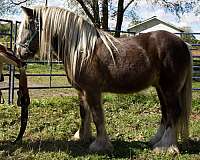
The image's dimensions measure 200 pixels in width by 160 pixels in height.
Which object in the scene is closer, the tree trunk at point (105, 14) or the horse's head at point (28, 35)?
the horse's head at point (28, 35)

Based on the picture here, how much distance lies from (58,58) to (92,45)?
1.64 feet

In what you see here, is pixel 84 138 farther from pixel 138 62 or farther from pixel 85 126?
pixel 138 62

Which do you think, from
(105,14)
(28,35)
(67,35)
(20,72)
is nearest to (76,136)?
(20,72)

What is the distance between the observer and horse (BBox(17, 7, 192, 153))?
184 inches

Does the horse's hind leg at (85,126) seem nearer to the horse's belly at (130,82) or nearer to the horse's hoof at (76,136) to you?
the horse's hoof at (76,136)

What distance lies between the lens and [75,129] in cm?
584

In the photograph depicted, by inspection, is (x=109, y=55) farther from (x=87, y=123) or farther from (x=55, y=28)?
(x=87, y=123)

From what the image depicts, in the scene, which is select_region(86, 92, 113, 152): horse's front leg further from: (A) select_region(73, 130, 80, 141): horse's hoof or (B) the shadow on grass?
(A) select_region(73, 130, 80, 141): horse's hoof

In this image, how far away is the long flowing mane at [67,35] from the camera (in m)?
4.66

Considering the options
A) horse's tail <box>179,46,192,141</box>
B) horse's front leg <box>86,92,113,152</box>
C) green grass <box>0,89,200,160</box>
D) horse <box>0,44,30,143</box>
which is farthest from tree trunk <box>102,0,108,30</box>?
horse's front leg <box>86,92,113,152</box>

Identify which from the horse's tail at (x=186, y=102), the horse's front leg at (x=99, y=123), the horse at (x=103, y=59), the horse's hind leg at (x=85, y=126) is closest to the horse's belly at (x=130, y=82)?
the horse at (x=103, y=59)

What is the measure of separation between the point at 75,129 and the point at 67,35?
1.76m

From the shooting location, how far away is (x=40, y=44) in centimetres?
468

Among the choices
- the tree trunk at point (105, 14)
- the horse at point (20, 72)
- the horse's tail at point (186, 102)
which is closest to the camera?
the horse at point (20, 72)
